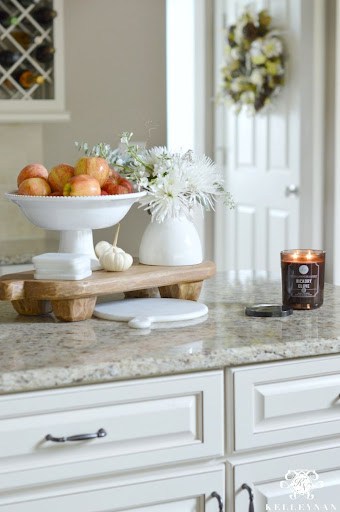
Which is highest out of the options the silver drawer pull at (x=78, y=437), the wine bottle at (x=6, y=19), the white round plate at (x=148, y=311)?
the wine bottle at (x=6, y=19)

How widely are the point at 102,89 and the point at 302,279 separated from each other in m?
2.24

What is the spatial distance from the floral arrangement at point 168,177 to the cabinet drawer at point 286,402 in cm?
45

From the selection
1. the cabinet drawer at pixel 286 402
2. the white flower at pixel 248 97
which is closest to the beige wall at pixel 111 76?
the white flower at pixel 248 97

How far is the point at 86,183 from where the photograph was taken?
181cm

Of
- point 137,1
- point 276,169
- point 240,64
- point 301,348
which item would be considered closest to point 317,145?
point 276,169

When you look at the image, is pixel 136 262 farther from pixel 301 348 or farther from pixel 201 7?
pixel 201 7

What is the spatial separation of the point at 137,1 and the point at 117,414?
2.75m

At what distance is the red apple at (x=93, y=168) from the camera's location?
185 cm

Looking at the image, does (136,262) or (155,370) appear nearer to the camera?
(155,370)

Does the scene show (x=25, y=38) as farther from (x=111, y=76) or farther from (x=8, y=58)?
(x=111, y=76)

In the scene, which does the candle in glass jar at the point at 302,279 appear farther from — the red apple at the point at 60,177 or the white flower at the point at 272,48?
the white flower at the point at 272,48

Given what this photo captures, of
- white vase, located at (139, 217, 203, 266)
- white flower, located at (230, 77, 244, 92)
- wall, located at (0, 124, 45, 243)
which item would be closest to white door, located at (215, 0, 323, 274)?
white flower, located at (230, 77, 244, 92)

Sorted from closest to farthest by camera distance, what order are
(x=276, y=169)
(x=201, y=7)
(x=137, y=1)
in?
(x=137, y=1) → (x=276, y=169) → (x=201, y=7)

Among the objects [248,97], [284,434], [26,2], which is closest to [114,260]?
[284,434]
